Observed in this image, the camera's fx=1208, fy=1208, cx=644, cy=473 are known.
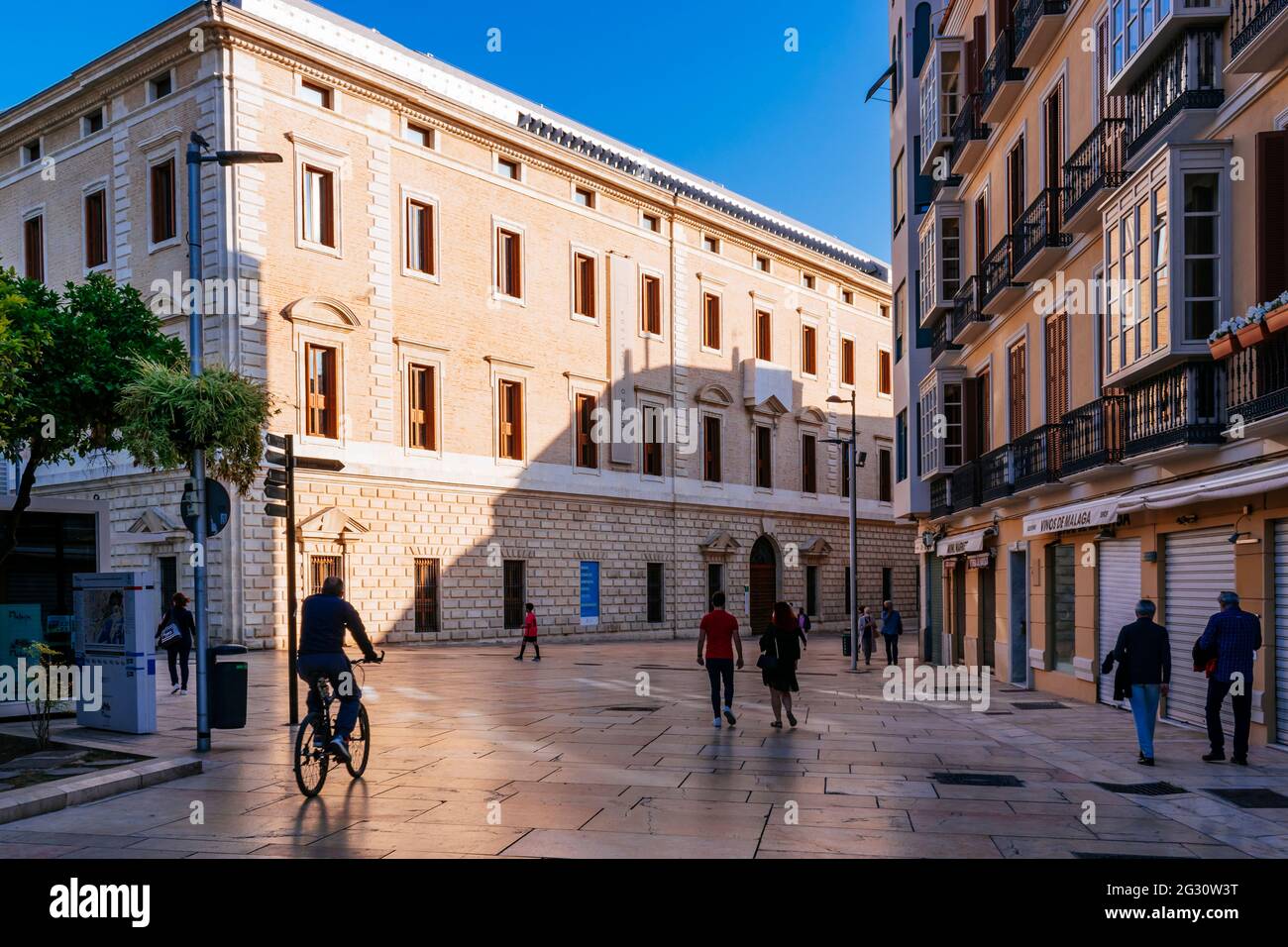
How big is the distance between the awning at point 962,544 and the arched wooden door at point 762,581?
18767 mm

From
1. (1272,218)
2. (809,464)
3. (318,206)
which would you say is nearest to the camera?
(1272,218)

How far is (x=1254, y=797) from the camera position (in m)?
10.2

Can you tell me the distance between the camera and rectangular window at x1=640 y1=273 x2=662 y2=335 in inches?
1697

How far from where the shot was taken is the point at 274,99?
99.8 feet

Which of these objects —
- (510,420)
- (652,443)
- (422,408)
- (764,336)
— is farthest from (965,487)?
(764,336)

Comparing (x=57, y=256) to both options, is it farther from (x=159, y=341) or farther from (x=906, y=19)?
(x=906, y=19)

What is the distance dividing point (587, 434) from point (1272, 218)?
29185 mm

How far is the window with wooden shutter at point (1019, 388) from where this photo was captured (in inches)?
857

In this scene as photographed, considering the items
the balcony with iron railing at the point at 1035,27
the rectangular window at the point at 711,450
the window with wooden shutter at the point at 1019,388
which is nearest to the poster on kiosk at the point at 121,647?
the window with wooden shutter at the point at 1019,388

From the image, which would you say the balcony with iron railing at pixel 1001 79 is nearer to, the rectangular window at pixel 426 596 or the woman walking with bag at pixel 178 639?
the woman walking with bag at pixel 178 639

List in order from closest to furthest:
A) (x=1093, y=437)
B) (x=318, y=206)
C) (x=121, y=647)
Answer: (x=121, y=647) → (x=1093, y=437) → (x=318, y=206)

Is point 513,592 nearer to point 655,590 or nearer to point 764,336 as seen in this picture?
point 655,590

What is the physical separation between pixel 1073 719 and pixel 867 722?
2.82m
